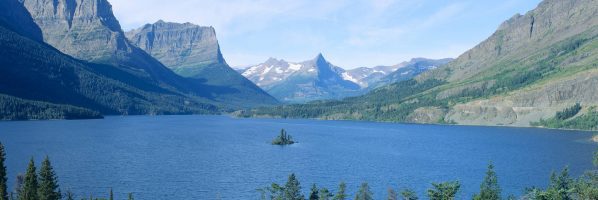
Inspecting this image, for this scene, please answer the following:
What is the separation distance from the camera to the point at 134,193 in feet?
329

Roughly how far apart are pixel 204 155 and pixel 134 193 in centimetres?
5826

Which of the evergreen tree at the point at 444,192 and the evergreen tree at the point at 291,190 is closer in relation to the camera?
the evergreen tree at the point at 444,192

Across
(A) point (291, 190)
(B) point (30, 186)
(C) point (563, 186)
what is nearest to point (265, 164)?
(A) point (291, 190)

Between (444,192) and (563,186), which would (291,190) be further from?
(563,186)

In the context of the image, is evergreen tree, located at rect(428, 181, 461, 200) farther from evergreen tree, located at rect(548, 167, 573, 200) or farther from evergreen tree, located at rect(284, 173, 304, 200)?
evergreen tree, located at rect(284, 173, 304, 200)

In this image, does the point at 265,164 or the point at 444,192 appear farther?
the point at 265,164

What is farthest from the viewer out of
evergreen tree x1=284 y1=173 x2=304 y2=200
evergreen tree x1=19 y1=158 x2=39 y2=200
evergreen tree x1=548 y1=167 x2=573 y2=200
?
evergreen tree x1=284 y1=173 x2=304 y2=200

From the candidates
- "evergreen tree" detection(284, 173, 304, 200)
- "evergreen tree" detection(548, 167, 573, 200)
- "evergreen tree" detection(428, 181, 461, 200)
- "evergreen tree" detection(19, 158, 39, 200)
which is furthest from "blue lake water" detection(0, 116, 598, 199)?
"evergreen tree" detection(19, 158, 39, 200)

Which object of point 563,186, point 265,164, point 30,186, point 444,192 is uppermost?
point 30,186

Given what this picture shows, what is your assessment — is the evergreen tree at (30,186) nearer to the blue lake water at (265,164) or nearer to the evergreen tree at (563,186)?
the blue lake water at (265,164)

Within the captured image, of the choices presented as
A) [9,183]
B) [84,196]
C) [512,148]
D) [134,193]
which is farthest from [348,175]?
[512,148]

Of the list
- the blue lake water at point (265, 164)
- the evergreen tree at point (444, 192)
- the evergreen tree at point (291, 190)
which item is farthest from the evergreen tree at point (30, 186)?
the evergreen tree at point (444, 192)

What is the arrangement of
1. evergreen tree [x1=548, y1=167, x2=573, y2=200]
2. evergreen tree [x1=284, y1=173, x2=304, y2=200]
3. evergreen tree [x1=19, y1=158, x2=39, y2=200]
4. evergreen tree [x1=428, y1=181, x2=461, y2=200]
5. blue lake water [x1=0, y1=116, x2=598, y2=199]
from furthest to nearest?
blue lake water [x1=0, y1=116, x2=598, y2=199]
evergreen tree [x1=284, y1=173, x2=304, y2=200]
evergreen tree [x1=548, y1=167, x2=573, y2=200]
evergreen tree [x1=428, y1=181, x2=461, y2=200]
evergreen tree [x1=19, y1=158, x2=39, y2=200]

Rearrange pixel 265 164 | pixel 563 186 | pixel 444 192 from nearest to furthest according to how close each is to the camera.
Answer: pixel 444 192
pixel 563 186
pixel 265 164
